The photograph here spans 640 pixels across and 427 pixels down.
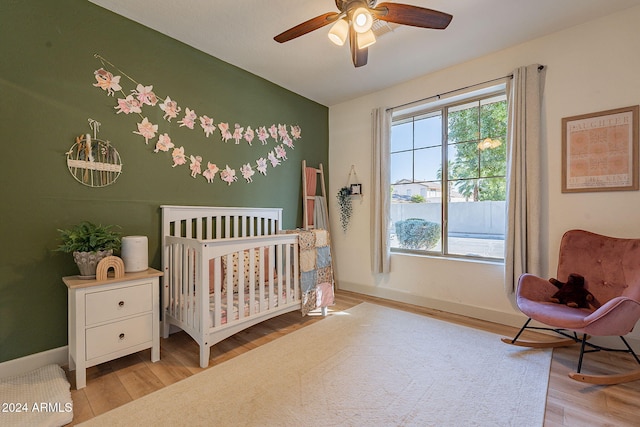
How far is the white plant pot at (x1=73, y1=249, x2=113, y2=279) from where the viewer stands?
71.4 inches

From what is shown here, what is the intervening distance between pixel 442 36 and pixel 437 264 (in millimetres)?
2209

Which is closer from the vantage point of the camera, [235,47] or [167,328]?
[167,328]

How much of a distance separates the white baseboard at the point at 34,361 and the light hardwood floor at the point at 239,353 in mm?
254

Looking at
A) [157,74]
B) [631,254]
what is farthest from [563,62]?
[157,74]

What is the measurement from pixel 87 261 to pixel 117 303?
1.11ft

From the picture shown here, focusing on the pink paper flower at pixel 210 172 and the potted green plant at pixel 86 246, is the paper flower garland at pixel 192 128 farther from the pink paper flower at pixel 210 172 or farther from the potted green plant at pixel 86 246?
the potted green plant at pixel 86 246

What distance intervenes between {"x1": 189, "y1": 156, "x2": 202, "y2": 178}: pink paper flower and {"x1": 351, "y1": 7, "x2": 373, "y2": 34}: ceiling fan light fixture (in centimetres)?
180

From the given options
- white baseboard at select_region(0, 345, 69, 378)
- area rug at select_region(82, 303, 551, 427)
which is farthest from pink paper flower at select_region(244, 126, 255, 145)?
white baseboard at select_region(0, 345, 69, 378)

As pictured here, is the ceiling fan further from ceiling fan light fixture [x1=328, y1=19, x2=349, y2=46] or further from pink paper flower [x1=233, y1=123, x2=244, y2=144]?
pink paper flower [x1=233, y1=123, x2=244, y2=144]

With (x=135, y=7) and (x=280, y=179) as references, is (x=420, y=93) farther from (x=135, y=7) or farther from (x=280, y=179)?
(x=135, y=7)

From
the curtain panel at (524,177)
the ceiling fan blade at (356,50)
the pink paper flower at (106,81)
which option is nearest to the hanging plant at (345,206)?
the curtain panel at (524,177)

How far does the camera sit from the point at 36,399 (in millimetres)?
1503

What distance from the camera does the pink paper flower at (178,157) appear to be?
2.50 m

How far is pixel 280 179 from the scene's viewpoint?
3.45 meters
